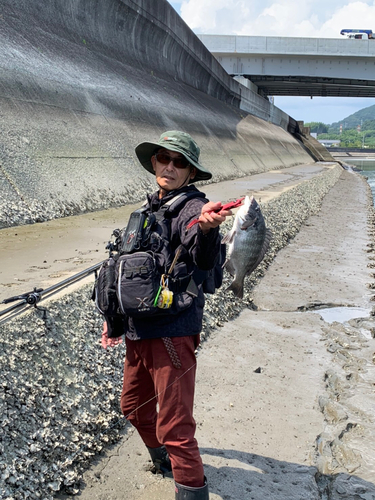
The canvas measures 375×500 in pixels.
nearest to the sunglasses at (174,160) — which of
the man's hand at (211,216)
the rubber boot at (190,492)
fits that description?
the man's hand at (211,216)

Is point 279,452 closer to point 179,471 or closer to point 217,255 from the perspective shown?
point 179,471

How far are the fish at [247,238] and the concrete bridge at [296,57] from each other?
51.2 m

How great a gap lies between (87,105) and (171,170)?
1096 cm

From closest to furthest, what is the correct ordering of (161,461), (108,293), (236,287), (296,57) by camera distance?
(108,293) → (161,461) → (236,287) → (296,57)

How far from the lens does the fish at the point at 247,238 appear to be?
3.58m

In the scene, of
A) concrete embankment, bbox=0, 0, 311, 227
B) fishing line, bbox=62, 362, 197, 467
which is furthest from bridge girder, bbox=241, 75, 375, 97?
fishing line, bbox=62, 362, 197, 467

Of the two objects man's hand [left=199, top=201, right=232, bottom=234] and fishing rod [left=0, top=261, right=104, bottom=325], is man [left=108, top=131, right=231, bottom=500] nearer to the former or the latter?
man's hand [left=199, top=201, right=232, bottom=234]

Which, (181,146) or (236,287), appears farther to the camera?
(236,287)

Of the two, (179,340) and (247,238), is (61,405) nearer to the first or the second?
(179,340)

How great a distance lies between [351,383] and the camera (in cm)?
537

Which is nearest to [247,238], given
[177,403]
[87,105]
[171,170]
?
[171,170]

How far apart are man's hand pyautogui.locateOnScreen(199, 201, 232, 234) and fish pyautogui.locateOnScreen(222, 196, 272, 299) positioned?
2.82ft

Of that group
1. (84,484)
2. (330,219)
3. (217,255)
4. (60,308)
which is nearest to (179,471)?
→ (84,484)

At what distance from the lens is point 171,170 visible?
313 centimetres
